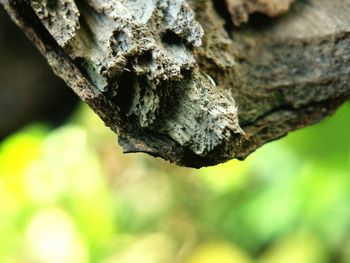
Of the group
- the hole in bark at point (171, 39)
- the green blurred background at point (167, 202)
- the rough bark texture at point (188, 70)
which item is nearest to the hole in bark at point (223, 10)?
the rough bark texture at point (188, 70)

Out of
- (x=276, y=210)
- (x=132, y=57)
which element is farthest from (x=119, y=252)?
(x=132, y=57)

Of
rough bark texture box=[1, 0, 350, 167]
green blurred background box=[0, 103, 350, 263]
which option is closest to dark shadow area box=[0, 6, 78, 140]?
green blurred background box=[0, 103, 350, 263]

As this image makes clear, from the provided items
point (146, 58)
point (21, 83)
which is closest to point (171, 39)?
point (146, 58)

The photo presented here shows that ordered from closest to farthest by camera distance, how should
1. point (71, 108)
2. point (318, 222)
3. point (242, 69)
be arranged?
point (242, 69) < point (71, 108) < point (318, 222)

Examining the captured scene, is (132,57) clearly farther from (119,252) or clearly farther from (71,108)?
(119,252)

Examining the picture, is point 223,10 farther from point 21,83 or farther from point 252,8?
point 21,83

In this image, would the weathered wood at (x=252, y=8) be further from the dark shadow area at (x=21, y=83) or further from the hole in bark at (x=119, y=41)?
the dark shadow area at (x=21, y=83)
